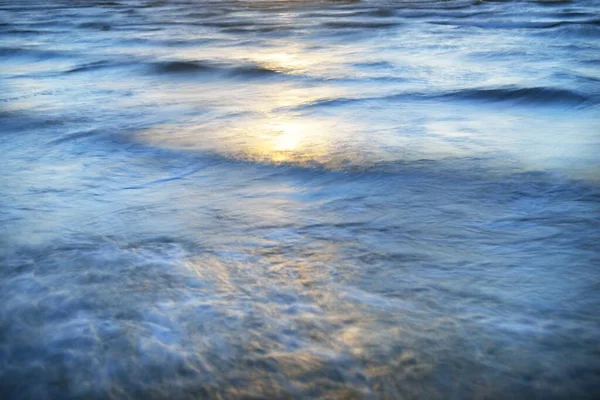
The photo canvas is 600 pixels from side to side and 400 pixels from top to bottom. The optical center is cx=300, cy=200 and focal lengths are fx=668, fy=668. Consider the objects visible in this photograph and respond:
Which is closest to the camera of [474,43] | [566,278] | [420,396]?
[420,396]

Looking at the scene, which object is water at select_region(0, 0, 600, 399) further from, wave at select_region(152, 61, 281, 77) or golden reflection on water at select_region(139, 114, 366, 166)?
wave at select_region(152, 61, 281, 77)

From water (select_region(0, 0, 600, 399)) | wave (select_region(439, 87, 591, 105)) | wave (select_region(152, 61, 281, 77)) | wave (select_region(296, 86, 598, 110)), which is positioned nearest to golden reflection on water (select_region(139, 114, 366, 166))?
water (select_region(0, 0, 600, 399))

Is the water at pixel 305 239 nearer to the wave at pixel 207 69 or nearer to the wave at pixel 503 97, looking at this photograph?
the wave at pixel 503 97

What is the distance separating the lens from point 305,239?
190cm

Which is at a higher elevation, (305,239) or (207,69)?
(207,69)

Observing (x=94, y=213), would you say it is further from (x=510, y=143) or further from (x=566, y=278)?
(x=510, y=143)

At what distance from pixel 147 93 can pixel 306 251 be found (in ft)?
9.21

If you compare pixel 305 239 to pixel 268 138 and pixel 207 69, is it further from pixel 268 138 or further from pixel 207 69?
pixel 207 69

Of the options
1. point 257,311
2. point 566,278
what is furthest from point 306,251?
point 566,278

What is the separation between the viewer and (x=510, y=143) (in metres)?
2.84

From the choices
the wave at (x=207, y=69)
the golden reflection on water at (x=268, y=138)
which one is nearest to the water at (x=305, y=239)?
A: the golden reflection on water at (x=268, y=138)

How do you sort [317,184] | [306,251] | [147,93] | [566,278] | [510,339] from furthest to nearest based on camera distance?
[147,93] < [317,184] < [306,251] < [566,278] < [510,339]

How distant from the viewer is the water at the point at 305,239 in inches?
52.3

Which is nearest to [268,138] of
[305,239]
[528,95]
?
[305,239]
